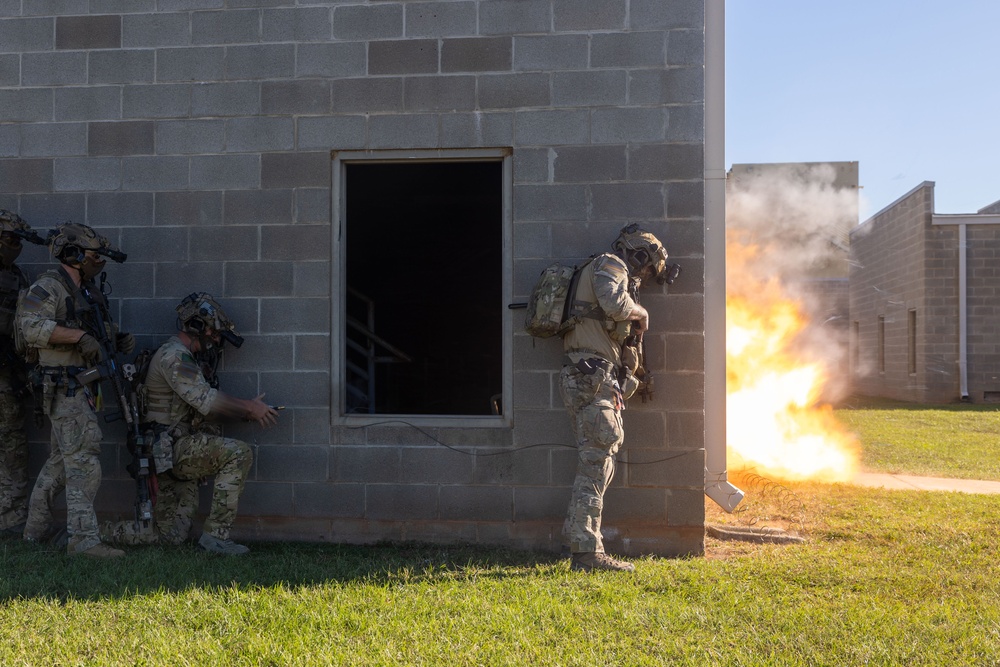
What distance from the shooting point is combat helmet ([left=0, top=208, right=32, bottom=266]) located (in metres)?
5.85

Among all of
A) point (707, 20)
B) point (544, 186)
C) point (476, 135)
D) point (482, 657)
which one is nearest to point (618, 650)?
point (482, 657)

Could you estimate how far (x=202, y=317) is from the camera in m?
5.75

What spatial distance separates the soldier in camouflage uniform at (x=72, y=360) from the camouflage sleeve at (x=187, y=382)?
462 millimetres

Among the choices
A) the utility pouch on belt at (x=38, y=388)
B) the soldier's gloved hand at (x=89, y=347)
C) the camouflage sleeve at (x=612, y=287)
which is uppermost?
the camouflage sleeve at (x=612, y=287)

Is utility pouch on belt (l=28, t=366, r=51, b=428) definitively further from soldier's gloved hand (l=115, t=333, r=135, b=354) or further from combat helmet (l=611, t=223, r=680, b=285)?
combat helmet (l=611, t=223, r=680, b=285)

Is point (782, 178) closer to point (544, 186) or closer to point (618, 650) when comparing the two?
point (544, 186)

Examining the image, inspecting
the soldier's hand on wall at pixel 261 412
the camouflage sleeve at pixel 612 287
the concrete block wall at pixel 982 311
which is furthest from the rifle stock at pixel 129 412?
the concrete block wall at pixel 982 311

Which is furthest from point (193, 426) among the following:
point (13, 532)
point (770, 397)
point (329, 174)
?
point (770, 397)

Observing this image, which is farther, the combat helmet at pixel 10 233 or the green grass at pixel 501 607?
the combat helmet at pixel 10 233

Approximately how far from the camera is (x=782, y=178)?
35.4 meters

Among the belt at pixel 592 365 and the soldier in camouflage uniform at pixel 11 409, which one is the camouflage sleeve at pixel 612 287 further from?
the soldier in camouflage uniform at pixel 11 409

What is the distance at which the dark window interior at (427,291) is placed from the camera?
10.8 metres

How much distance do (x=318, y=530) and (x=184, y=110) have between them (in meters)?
3.19

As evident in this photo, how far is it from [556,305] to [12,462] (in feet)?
13.5
